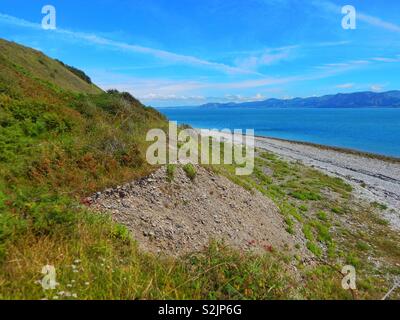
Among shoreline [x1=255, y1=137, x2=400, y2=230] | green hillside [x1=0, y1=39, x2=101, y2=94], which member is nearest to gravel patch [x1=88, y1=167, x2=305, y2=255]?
shoreline [x1=255, y1=137, x2=400, y2=230]

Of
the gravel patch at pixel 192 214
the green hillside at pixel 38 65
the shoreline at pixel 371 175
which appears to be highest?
the green hillside at pixel 38 65

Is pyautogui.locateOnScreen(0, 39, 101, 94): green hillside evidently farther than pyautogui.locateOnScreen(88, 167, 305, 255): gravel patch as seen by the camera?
Yes

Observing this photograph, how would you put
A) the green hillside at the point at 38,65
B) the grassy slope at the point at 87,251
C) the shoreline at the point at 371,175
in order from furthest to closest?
the green hillside at the point at 38,65
the shoreline at the point at 371,175
the grassy slope at the point at 87,251

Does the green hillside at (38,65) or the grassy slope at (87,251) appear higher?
the green hillside at (38,65)

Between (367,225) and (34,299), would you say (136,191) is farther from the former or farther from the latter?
(367,225)

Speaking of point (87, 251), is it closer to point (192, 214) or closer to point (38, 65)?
point (192, 214)

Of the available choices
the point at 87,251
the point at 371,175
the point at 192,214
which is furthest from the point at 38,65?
the point at 371,175

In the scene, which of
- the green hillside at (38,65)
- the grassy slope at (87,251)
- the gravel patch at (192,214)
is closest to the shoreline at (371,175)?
the gravel patch at (192,214)

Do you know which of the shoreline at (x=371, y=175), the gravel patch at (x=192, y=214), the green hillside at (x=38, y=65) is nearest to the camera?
the gravel patch at (x=192, y=214)

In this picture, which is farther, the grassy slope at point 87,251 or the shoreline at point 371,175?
the shoreline at point 371,175

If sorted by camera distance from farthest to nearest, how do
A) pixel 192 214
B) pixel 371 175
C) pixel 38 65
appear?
pixel 371 175
pixel 38 65
pixel 192 214

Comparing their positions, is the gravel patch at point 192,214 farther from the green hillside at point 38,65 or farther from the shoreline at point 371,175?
the green hillside at point 38,65

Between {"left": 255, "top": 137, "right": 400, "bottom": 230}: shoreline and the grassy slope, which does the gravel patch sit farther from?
{"left": 255, "top": 137, "right": 400, "bottom": 230}: shoreline

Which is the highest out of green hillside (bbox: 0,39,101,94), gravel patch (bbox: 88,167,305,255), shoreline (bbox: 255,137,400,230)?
green hillside (bbox: 0,39,101,94)
